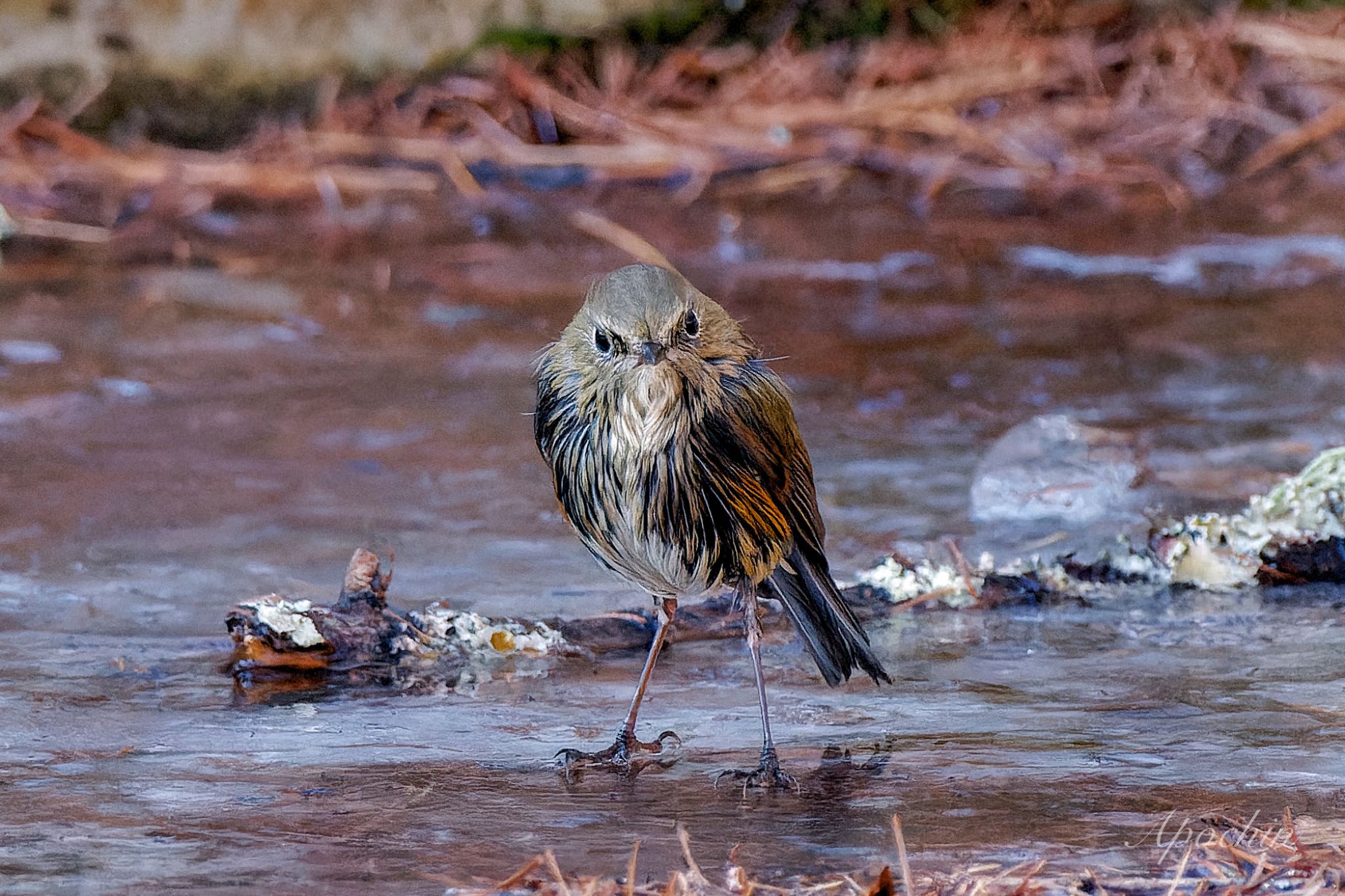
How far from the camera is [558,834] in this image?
2742 millimetres

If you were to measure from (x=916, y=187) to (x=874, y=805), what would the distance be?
4.96 metres

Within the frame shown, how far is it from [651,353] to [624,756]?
0.79m

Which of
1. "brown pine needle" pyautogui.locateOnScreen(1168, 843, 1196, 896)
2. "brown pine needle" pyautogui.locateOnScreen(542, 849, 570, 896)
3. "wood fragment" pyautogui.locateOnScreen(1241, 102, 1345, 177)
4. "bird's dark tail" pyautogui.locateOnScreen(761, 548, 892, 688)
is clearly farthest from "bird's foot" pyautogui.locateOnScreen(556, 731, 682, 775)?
"wood fragment" pyautogui.locateOnScreen(1241, 102, 1345, 177)

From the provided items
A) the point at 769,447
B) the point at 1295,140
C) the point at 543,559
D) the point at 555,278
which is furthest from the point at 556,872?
the point at 1295,140

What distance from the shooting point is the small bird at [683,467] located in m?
3.18

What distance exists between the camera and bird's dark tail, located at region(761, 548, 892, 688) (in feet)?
11.4

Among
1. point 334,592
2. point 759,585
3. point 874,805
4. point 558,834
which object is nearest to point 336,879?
point 558,834

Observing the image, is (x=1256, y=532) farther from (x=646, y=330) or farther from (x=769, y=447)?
(x=646, y=330)

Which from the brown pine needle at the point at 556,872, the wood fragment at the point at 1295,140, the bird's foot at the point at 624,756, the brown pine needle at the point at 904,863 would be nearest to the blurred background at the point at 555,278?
the wood fragment at the point at 1295,140

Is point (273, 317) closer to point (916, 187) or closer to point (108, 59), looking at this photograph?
point (108, 59)

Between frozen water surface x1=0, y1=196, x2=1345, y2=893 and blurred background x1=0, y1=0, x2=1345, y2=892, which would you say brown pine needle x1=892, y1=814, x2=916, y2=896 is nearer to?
frozen water surface x1=0, y1=196, x2=1345, y2=893

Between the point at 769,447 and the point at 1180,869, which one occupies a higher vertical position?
the point at 769,447

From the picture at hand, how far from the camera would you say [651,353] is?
313cm

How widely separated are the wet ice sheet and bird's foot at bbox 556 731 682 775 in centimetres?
5
